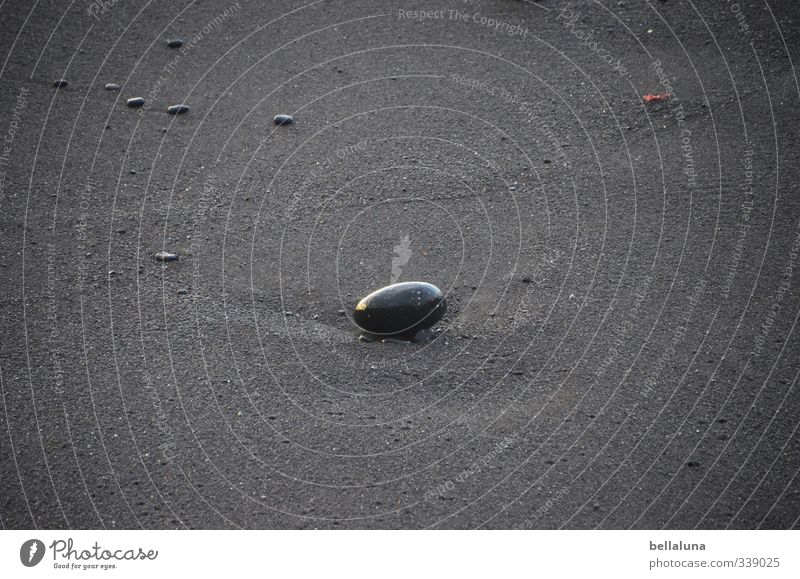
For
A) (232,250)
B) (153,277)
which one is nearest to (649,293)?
(232,250)

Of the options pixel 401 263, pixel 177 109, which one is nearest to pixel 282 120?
pixel 177 109

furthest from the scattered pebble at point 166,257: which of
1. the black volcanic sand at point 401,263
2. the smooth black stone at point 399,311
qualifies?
the smooth black stone at point 399,311

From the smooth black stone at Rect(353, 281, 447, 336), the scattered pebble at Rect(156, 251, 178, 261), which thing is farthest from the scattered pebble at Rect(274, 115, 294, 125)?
the smooth black stone at Rect(353, 281, 447, 336)

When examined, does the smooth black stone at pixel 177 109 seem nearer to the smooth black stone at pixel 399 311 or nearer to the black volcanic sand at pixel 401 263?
the black volcanic sand at pixel 401 263

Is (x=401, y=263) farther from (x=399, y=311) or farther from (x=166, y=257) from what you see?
(x=166, y=257)

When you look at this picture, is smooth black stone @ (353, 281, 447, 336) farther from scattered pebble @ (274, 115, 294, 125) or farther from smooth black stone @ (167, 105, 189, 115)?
smooth black stone @ (167, 105, 189, 115)

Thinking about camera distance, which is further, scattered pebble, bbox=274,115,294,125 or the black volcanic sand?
scattered pebble, bbox=274,115,294,125
